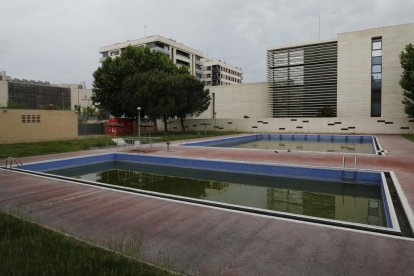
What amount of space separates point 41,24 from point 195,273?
23.5 metres

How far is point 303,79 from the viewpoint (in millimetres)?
36062

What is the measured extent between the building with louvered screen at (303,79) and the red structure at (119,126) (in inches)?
706

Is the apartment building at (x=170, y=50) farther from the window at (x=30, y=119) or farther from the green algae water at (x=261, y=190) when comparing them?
the green algae water at (x=261, y=190)

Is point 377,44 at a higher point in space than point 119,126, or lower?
higher

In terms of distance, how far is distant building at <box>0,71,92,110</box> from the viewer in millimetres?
74438

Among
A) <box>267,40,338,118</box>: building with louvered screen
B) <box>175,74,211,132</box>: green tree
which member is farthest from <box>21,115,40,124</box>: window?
<box>267,40,338,118</box>: building with louvered screen

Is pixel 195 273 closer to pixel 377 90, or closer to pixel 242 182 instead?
pixel 242 182

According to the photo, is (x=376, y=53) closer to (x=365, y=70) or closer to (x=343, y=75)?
(x=365, y=70)

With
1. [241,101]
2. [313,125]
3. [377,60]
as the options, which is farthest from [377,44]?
[241,101]

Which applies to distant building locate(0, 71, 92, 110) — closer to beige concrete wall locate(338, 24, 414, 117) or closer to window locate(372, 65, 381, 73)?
beige concrete wall locate(338, 24, 414, 117)

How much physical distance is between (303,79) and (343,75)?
450 cm

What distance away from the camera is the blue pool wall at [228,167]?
1030cm

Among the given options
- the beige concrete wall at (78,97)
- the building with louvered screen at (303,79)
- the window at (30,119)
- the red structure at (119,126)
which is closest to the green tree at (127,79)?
the red structure at (119,126)

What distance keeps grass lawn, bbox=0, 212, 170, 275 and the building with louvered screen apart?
3404 centimetres
